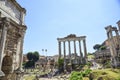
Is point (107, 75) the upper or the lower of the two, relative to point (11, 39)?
lower

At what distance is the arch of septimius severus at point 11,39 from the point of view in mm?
9758

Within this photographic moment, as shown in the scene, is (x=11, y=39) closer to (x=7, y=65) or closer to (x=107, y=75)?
(x=7, y=65)

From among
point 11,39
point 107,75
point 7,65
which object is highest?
point 11,39

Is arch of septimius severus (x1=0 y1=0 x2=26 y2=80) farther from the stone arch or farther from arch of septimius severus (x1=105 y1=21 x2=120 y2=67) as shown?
Result: arch of septimius severus (x1=105 y1=21 x2=120 y2=67)

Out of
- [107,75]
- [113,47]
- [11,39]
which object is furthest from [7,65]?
[113,47]

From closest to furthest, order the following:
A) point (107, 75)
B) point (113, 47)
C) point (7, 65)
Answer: point (7, 65), point (107, 75), point (113, 47)

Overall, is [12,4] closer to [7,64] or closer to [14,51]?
[14,51]

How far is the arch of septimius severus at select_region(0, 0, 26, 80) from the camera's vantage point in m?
9.76

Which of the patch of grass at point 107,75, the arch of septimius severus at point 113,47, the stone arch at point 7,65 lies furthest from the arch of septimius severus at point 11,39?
the arch of septimius severus at point 113,47

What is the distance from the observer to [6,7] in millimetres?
10484

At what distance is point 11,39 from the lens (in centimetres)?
1098

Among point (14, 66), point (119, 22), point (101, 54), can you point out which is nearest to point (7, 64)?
point (14, 66)

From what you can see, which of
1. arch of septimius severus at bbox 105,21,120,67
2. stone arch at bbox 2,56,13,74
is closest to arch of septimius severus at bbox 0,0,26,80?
stone arch at bbox 2,56,13,74

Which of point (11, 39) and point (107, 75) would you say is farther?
point (107, 75)
